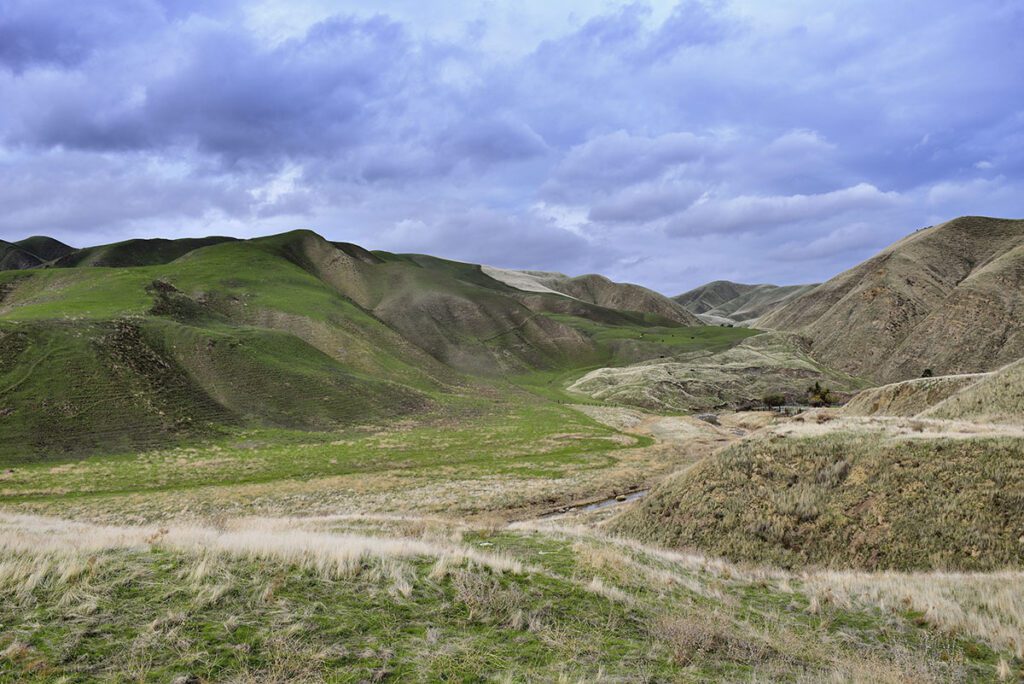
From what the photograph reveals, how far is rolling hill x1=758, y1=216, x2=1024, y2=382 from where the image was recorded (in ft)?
423

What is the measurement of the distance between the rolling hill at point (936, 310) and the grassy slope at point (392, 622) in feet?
481

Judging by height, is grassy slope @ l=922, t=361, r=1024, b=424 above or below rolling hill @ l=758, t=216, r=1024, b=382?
below

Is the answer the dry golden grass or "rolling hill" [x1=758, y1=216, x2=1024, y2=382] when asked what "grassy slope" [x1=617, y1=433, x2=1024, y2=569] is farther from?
"rolling hill" [x1=758, y1=216, x2=1024, y2=382]

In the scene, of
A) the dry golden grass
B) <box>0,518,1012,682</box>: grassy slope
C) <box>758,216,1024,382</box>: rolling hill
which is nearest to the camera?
<box>0,518,1012,682</box>: grassy slope

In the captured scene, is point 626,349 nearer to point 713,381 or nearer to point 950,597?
→ point 713,381

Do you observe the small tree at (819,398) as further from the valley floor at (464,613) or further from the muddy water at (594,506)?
the valley floor at (464,613)

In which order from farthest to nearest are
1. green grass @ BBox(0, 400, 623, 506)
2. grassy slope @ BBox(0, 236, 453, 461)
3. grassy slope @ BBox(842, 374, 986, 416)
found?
grassy slope @ BBox(0, 236, 453, 461) → grassy slope @ BBox(842, 374, 986, 416) → green grass @ BBox(0, 400, 623, 506)

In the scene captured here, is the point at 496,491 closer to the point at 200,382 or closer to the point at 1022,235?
the point at 200,382

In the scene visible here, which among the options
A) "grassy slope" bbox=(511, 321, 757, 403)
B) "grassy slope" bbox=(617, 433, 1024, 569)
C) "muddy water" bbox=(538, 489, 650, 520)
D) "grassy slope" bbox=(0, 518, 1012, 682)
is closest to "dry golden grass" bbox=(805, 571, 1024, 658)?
"grassy slope" bbox=(0, 518, 1012, 682)

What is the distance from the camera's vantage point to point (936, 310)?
145m

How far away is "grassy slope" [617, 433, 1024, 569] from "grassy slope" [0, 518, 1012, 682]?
778 centimetres

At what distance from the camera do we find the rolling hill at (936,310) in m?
129

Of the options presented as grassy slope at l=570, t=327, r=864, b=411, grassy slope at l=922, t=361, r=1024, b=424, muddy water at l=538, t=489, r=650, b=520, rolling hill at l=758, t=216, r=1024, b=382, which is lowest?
muddy water at l=538, t=489, r=650, b=520

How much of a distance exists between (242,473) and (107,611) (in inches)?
1643
